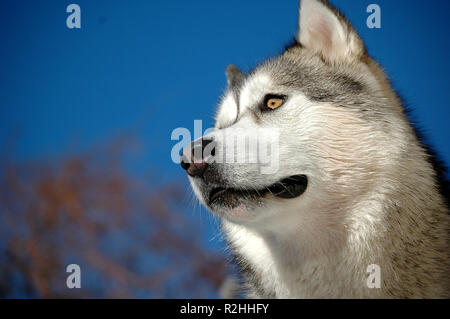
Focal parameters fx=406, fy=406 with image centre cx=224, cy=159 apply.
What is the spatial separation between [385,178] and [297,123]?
0.76 m

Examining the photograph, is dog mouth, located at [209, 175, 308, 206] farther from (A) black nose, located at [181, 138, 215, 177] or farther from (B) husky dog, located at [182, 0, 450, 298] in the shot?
(A) black nose, located at [181, 138, 215, 177]

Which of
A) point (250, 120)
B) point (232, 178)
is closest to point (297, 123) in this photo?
point (250, 120)

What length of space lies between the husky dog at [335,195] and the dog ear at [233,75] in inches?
32.9

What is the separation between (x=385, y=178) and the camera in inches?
118

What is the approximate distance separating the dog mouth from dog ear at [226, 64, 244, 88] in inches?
58.0

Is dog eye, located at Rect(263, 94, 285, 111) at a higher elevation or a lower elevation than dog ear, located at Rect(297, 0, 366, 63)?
lower

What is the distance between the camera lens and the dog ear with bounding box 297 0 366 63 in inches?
137

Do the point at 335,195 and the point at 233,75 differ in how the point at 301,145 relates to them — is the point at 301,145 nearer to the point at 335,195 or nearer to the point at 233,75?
the point at 335,195

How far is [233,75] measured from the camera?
4395 mm

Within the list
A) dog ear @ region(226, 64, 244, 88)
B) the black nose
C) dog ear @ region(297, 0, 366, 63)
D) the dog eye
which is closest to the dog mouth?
the black nose

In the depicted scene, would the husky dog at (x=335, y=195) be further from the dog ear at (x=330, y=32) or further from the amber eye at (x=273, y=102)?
the dog ear at (x=330, y=32)
